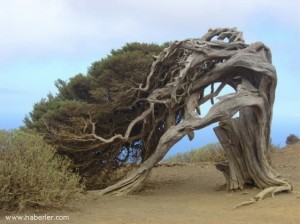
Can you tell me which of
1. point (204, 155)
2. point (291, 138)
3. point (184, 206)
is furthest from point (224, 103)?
point (291, 138)

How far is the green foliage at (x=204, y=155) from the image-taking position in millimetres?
20047

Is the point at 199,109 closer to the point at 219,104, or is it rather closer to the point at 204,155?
the point at 219,104

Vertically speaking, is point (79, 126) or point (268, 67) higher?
point (268, 67)

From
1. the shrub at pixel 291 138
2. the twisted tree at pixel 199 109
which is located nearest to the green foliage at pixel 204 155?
the shrub at pixel 291 138

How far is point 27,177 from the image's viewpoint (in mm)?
8258

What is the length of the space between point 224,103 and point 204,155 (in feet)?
32.1

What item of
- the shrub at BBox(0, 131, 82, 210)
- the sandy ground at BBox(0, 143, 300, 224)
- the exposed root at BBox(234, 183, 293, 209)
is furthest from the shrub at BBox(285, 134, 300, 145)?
the shrub at BBox(0, 131, 82, 210)

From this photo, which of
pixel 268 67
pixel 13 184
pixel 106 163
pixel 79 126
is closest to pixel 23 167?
pixel 13 184

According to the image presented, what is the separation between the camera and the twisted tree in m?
11.4

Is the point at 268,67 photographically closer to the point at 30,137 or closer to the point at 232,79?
the point at 232,79

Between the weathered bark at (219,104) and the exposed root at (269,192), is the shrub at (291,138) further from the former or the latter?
the exposed root at (269,192)

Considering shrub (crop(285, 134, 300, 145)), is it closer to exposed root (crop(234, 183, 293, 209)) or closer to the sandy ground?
the sandy ground

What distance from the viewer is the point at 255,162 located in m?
11.8

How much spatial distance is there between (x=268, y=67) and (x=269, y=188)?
289 cm
